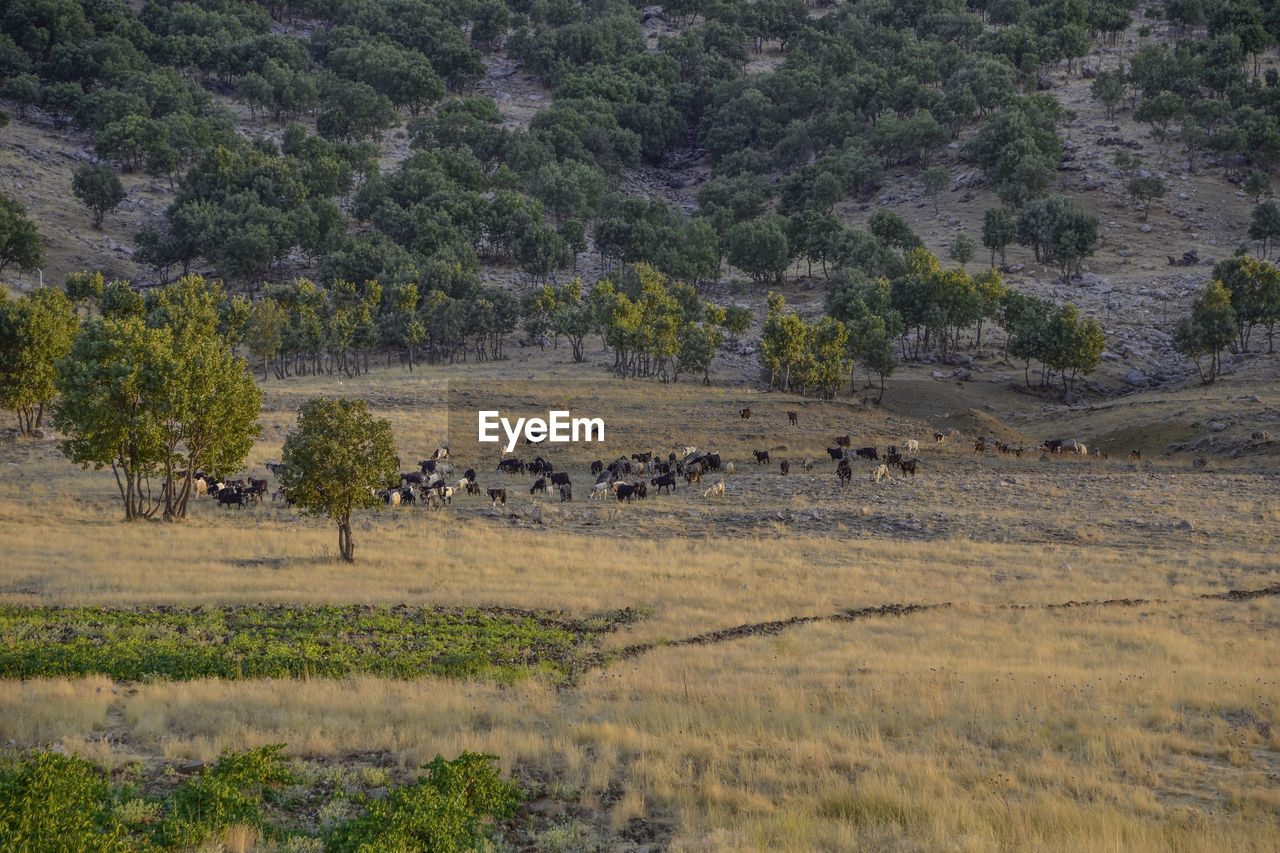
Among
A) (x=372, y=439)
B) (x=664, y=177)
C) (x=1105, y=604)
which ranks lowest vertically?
(x=1105, y=604)

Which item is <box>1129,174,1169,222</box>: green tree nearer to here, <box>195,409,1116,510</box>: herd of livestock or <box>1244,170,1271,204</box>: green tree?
<box>1244,170,1271,204</box>: green tree

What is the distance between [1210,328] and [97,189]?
12551 centimetres

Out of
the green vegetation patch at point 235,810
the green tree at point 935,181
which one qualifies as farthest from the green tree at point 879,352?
the green vegetation patch at point 235,810

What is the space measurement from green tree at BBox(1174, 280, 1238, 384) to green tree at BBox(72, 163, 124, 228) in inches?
4860

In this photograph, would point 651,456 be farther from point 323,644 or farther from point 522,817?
point 522,817

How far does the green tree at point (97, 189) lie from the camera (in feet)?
393

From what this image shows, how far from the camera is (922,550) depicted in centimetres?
3422

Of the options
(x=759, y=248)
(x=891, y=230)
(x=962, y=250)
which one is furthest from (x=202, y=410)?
(x=891, y=230)

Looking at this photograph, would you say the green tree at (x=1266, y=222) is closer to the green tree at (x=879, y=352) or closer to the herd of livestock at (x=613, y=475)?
the green tree at (x=879, y=352)

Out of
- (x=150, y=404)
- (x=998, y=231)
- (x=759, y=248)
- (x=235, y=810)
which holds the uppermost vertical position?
(x=998, y=231)

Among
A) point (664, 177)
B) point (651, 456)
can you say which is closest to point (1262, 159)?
point (664, 177)

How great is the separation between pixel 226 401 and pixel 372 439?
10.5 m

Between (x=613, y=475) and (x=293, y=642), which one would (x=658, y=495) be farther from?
(x=293, y=642)

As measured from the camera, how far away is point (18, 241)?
99.9 meters
